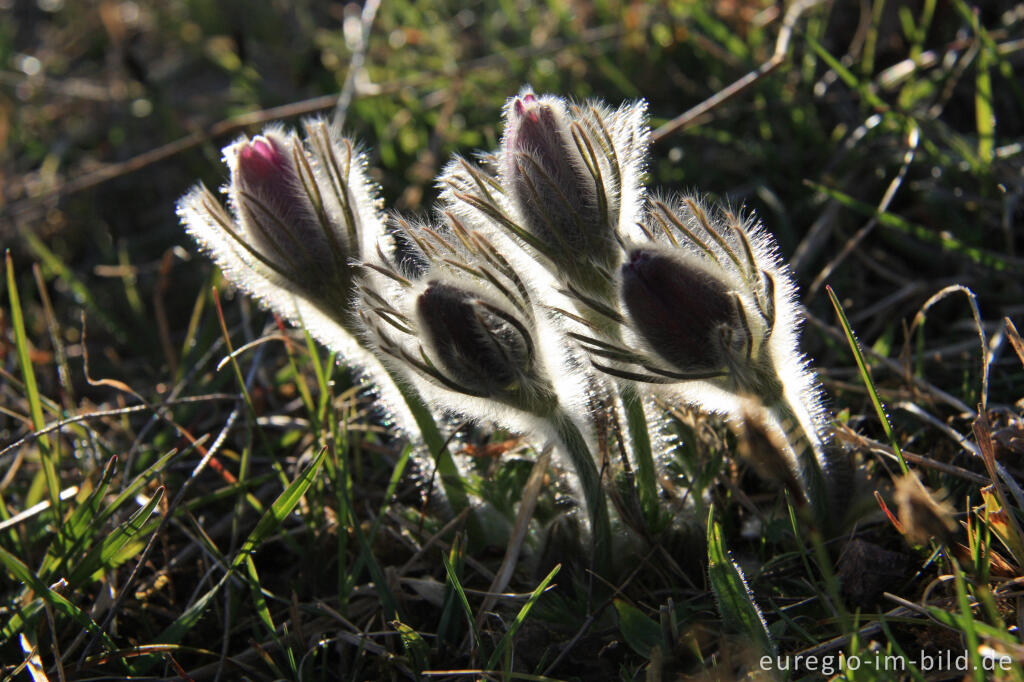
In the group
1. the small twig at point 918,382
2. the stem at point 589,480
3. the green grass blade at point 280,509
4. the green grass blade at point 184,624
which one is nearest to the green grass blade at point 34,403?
the green grass blade at point 184,624

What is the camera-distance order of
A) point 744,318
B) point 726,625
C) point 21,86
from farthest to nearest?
1. point 21,86
2. point 726,625
3. point 744,318

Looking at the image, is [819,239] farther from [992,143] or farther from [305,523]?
[305,523]

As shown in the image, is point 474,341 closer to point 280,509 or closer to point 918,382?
point 280,509

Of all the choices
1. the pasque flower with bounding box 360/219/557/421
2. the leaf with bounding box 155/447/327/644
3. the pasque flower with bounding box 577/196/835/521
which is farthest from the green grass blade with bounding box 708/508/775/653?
the leaf with bounding box 155/447/327/644

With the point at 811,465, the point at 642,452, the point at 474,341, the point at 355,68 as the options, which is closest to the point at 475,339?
the point at 474,341

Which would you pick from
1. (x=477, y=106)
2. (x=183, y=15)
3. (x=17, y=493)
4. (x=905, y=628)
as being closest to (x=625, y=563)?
(x=905, y=628)

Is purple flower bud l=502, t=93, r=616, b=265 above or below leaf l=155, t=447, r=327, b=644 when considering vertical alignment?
above

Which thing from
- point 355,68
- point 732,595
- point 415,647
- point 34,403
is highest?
point 355,68

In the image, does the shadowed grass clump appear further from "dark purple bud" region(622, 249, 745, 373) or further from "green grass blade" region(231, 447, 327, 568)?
"dark purple bud" region(622, 249, 745, 373)
